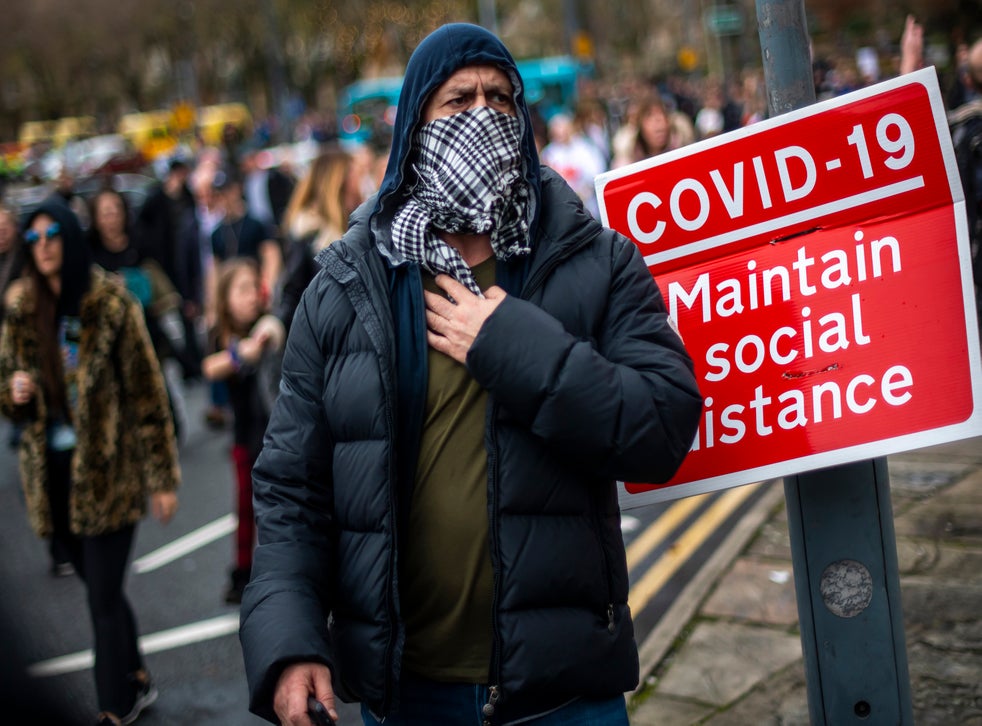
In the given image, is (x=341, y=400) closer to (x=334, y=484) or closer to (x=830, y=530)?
(x=334, y=484)

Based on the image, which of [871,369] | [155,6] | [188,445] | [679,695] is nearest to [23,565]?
[188,445]

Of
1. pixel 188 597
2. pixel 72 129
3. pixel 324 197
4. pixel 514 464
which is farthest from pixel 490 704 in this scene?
pixel 72 129

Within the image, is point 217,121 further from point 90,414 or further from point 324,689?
point 324,689

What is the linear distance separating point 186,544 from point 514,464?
5.00 m

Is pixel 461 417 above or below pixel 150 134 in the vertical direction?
below

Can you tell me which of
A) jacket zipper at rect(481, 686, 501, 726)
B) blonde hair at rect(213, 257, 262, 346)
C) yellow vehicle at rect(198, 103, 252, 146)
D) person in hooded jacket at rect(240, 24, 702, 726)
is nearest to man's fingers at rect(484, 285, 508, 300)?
person in hooded jacket at rect(240, 24, 702, 726)

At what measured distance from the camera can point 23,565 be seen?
656cm

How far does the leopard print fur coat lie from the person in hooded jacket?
2.11m

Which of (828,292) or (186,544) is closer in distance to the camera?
(828,292)

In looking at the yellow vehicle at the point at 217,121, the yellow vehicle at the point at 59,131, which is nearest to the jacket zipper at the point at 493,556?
the yellow vehicle at the point at 217,121

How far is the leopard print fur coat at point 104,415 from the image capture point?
13.3 feet

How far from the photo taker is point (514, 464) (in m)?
2.01

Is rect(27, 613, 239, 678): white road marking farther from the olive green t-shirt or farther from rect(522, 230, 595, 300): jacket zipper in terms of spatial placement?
rect(522, 230, 595, 300): jacket zipper

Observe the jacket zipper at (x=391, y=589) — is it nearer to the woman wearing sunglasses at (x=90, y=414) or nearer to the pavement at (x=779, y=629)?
the pavement at (x=779, y=629)
